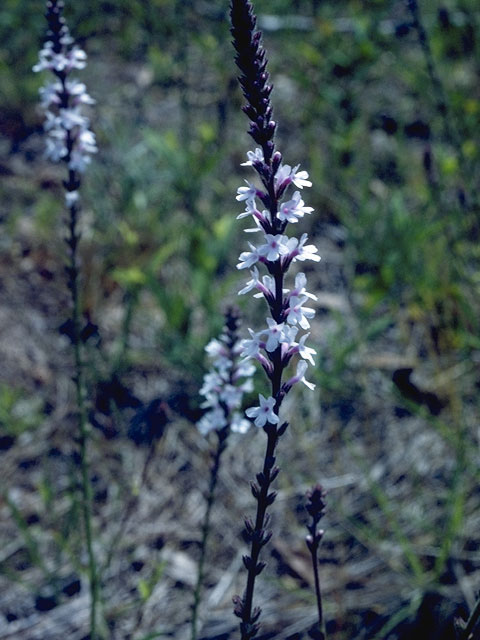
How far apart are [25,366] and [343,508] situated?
206 centimetres

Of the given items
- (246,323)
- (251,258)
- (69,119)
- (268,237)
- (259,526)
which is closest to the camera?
(268,237)

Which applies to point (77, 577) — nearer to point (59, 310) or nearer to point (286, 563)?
point (286, 563)

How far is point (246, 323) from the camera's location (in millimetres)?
4207

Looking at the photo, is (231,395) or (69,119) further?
(69,119)

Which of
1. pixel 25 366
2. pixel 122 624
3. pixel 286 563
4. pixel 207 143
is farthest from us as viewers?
pixel 207 143

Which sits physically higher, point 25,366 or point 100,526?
point 25,366

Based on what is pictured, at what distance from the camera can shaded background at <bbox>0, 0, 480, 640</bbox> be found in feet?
10.2

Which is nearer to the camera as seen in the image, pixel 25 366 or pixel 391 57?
pixel 25 366

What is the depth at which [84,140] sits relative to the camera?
8.81 ft

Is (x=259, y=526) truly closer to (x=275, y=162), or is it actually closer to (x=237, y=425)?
(x=237, y=425)

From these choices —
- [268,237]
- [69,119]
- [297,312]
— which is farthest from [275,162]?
[69,119]

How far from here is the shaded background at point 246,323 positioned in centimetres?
312

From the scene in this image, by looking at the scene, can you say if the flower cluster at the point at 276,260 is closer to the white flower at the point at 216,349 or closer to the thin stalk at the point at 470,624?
the white flower at the point at 216,349

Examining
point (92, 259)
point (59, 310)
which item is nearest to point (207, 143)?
point (92, 259)
